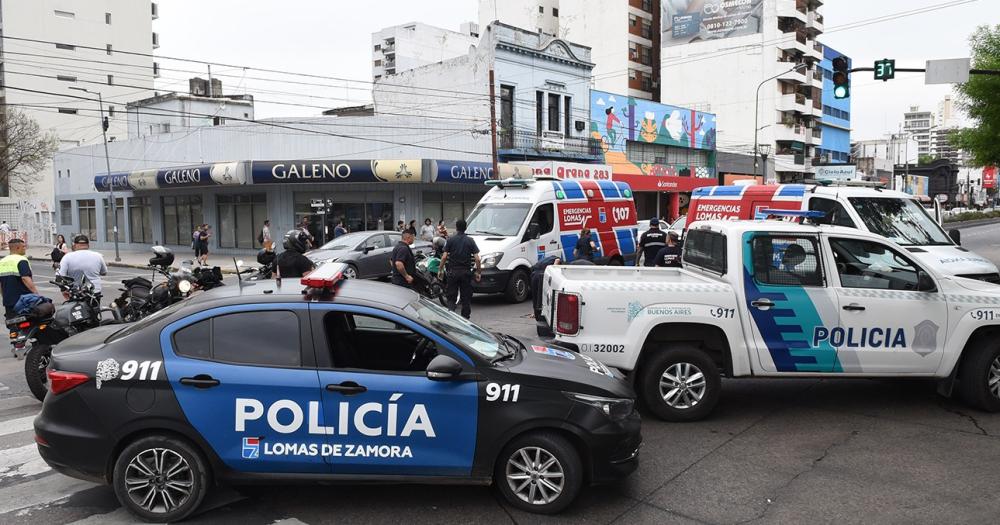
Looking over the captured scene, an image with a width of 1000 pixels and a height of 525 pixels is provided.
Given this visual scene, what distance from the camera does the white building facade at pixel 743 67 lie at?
59.7m

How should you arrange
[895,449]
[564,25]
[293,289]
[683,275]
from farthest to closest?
[564,25] → [683,275] → [895,449] → [293,289]

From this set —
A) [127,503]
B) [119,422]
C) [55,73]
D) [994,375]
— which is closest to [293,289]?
[119,422]

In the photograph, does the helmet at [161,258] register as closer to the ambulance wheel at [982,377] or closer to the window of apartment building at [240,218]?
the ambulance wheel at [982,377]

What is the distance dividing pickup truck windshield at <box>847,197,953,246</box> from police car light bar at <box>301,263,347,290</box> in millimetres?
9869

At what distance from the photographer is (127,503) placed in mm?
4488

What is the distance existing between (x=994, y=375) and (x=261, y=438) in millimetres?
6691

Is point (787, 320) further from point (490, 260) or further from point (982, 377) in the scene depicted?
point (490, 260)

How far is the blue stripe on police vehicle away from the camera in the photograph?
4.45 metres

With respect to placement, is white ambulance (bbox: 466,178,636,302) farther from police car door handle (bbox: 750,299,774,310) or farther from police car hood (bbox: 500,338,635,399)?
police car hood (bbox: 500,338,635,399)

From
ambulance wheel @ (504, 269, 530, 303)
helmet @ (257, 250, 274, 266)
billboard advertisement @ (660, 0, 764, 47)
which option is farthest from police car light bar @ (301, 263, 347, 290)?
billboard advertisement @ (660, 0, 764, 47)

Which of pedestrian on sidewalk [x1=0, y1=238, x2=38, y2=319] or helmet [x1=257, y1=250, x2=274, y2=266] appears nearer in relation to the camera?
pedestrian on sidewalk [x1=0, y1=238, x2=38, y2=319]

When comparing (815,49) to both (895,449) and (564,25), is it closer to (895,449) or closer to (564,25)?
(564,25)

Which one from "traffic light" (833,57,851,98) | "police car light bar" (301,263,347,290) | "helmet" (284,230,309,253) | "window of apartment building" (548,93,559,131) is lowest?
"police car light bar" (301,263,347,290)

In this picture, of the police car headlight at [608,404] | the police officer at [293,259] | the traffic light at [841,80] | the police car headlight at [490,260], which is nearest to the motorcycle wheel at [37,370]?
the police officer at [293,259]
